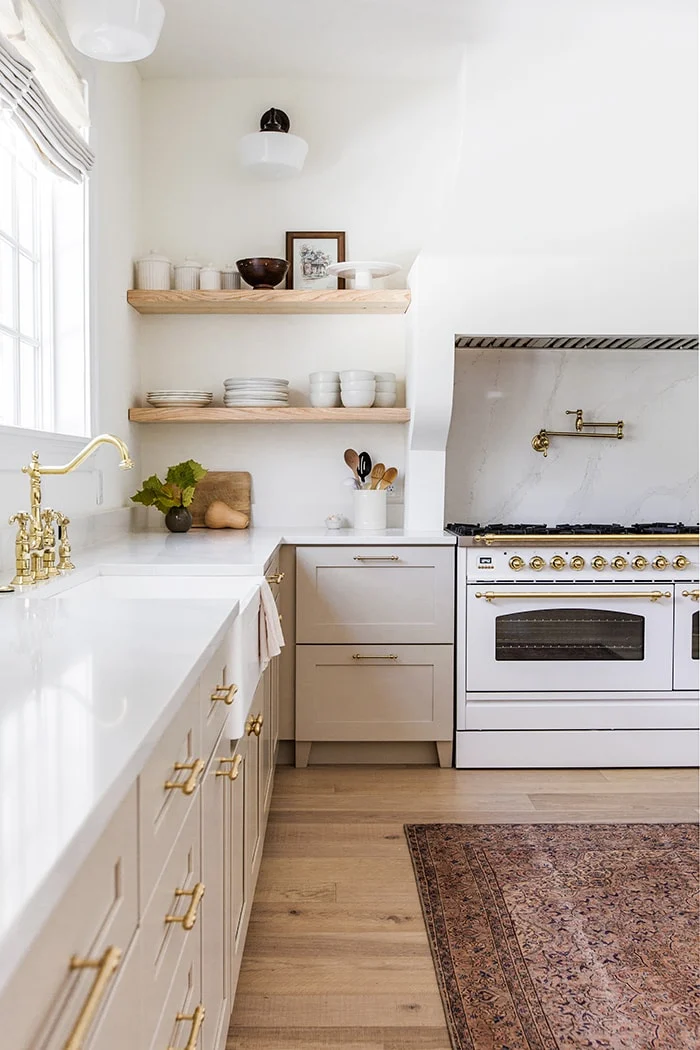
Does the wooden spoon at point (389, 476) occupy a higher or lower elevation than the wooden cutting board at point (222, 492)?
higher

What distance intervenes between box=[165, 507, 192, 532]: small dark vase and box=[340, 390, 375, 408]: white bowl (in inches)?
30.8

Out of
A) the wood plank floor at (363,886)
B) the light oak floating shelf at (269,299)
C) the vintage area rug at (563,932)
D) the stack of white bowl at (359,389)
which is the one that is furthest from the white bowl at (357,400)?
the vintage area rug at (563,932)

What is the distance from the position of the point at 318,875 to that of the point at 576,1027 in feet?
2.76

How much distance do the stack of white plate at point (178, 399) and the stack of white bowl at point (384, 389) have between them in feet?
2.28

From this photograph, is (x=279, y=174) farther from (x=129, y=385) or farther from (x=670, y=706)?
(x=670, y=706)

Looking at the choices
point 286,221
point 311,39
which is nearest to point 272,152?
point 286,221

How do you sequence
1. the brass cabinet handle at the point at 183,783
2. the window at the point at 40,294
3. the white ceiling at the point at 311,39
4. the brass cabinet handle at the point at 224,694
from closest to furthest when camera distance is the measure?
the brass cabinet handle at the point at 183,783, the brass cabinet handle at the point at 224,694, the window at the point at 40,294, the white ceiling at the point at 311,39

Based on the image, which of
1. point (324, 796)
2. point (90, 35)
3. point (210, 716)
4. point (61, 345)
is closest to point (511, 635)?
point (324, 796)

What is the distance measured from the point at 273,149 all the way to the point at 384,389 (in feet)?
3.42

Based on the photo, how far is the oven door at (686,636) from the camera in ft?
10.7

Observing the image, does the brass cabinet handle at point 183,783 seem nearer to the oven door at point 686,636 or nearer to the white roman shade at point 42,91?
the white roman shade at point 42,91

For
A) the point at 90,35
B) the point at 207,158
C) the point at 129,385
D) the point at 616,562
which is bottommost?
the point at 616,562

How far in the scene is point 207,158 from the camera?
3.76 m

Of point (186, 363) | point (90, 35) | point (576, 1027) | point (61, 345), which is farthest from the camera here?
point (186, 363)
